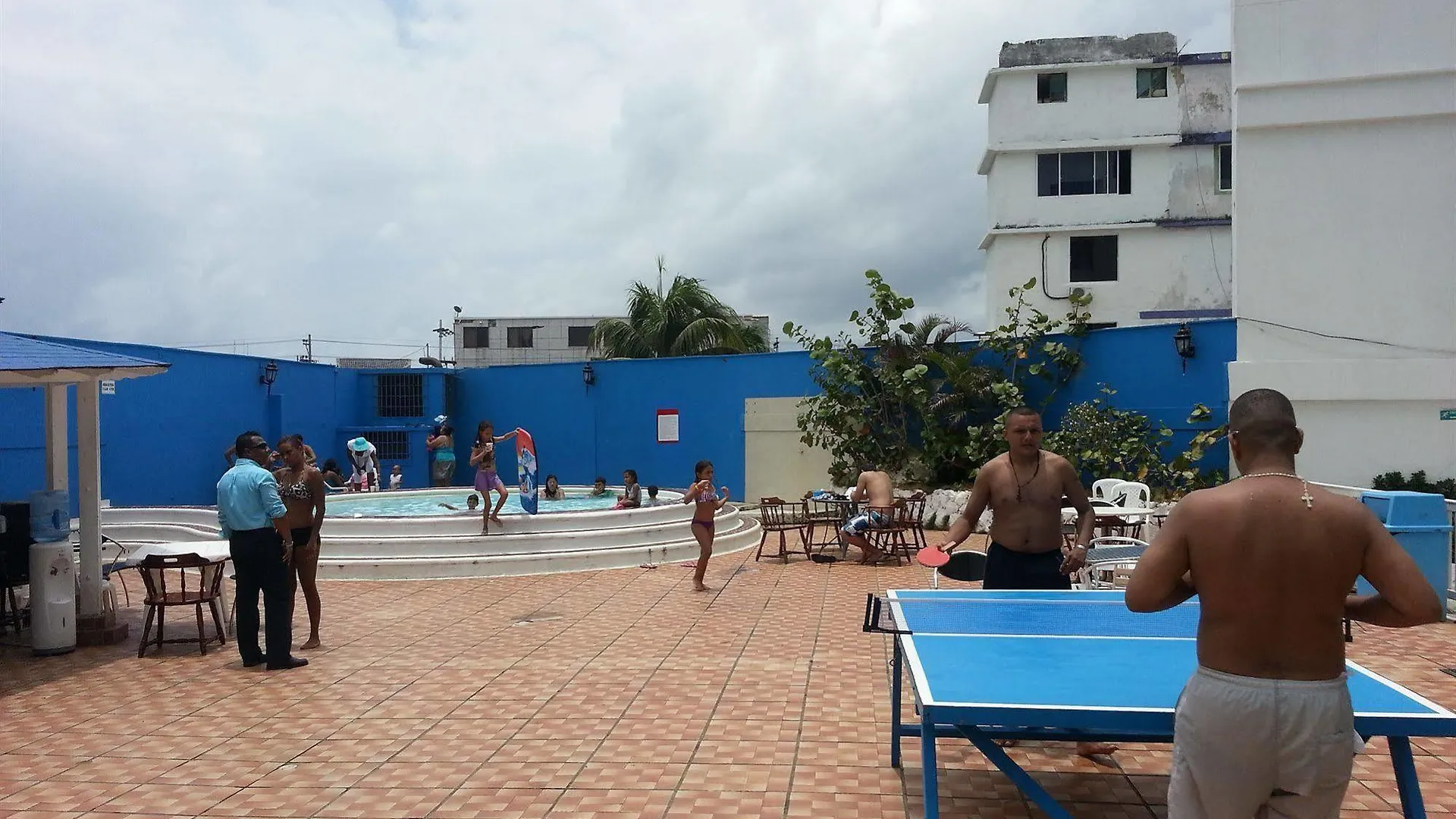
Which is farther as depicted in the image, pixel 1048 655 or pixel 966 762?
pixel 966 762

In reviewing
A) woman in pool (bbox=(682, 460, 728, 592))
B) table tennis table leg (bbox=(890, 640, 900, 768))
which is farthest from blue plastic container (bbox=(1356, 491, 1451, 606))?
woman in pool (bbox=(682, 460, 728, 592))

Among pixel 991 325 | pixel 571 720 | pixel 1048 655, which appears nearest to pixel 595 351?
pixel 991 325

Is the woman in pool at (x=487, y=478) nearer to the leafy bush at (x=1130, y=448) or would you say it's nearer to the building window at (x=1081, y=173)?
the leafy bush at (x=1130, y=448)

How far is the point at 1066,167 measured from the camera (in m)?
27.4

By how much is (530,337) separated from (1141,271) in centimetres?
2513

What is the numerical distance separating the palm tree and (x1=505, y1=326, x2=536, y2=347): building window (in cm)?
1398

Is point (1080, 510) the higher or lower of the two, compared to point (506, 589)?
higher

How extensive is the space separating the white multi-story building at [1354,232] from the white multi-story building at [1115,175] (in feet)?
40.0

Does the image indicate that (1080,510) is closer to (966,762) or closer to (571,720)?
(966,762)

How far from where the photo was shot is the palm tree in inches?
1096

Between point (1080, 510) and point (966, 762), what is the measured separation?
1515mm

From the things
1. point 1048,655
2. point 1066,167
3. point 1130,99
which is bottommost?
point 1048,655

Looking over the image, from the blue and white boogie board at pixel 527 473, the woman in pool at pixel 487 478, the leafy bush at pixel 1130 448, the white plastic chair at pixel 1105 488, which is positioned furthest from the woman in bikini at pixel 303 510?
the leafy bush at pixel 1130 448

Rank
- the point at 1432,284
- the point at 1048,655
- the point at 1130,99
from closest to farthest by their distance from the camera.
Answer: the point at 1048,655
the point at 1432,284
the point at 1130,99
